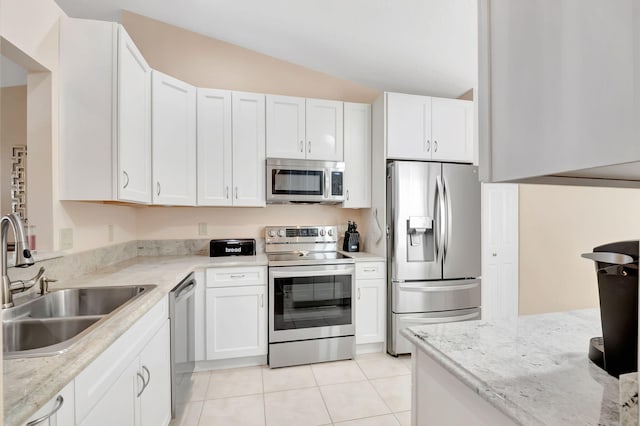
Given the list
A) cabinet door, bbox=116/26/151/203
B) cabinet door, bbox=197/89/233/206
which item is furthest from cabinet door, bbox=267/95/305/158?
cabinet door, bbox=116/26/151/203

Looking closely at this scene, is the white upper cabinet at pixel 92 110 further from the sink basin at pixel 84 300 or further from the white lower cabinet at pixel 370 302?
the white lower cabinet at pixel 370 302

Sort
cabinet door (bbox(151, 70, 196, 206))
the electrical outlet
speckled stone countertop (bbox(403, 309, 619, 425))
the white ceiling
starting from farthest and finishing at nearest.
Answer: cabinet door (bbox(151, 70, 196, 206)) < the white ceiling < the electrical outlet < speckled stone countertop (bbox(403, 309, 619, 425))

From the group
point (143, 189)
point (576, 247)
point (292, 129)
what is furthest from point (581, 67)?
point (576, 247)

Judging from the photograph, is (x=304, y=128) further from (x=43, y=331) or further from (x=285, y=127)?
(x=43, y=331)

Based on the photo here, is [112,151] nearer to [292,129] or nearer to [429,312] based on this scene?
[292,129]

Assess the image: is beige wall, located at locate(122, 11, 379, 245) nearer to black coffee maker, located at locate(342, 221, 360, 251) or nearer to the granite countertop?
black coffee maker, located at locate(342, 221, 360, 251)

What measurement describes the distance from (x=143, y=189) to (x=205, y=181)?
0.60 meters

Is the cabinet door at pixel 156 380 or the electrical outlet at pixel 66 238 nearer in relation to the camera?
the cabinet door at pixel 156 380

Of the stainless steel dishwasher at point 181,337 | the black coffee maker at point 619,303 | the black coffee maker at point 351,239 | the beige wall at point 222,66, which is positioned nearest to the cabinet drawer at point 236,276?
the stainless steel dishwasher at point 181,337

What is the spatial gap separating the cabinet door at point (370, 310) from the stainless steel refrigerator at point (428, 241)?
82 millimetres

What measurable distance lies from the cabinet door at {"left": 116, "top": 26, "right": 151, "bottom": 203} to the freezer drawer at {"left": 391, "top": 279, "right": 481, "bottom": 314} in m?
2.17

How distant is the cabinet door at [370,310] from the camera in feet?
8.74

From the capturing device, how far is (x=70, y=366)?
32.1 inches

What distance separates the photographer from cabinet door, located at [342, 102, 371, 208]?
117 inches
